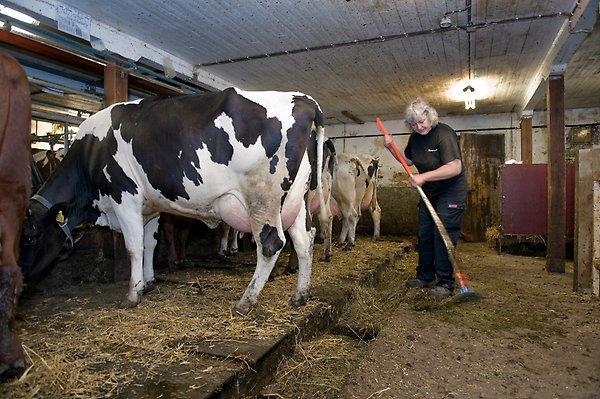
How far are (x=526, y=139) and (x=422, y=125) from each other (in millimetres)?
6965

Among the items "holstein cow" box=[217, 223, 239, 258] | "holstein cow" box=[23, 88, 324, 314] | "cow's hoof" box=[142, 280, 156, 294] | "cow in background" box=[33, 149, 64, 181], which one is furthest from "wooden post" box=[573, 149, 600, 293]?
"cow in background" box=[33, 149, 64, 181]

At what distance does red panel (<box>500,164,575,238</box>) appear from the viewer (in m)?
8.23

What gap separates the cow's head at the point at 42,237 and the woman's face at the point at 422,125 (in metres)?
3.78

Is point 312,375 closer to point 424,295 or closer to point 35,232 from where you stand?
point 424,295

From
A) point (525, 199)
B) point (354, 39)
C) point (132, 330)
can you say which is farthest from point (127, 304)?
point (525, 199)

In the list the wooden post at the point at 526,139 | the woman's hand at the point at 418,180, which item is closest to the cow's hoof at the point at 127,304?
the woman's hand at the point at 418,180

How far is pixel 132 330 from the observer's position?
9.67ft

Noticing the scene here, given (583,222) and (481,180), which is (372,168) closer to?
(481,180)

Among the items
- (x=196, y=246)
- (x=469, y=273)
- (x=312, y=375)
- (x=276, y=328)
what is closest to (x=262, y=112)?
(x=276, y=328)

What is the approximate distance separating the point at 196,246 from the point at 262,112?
377 cm

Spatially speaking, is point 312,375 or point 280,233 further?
point 280,233

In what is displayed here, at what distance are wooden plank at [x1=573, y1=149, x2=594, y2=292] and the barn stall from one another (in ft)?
0.06

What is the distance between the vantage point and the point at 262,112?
11.3 feet

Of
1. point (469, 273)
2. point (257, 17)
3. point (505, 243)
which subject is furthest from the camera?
point (505, 243)
